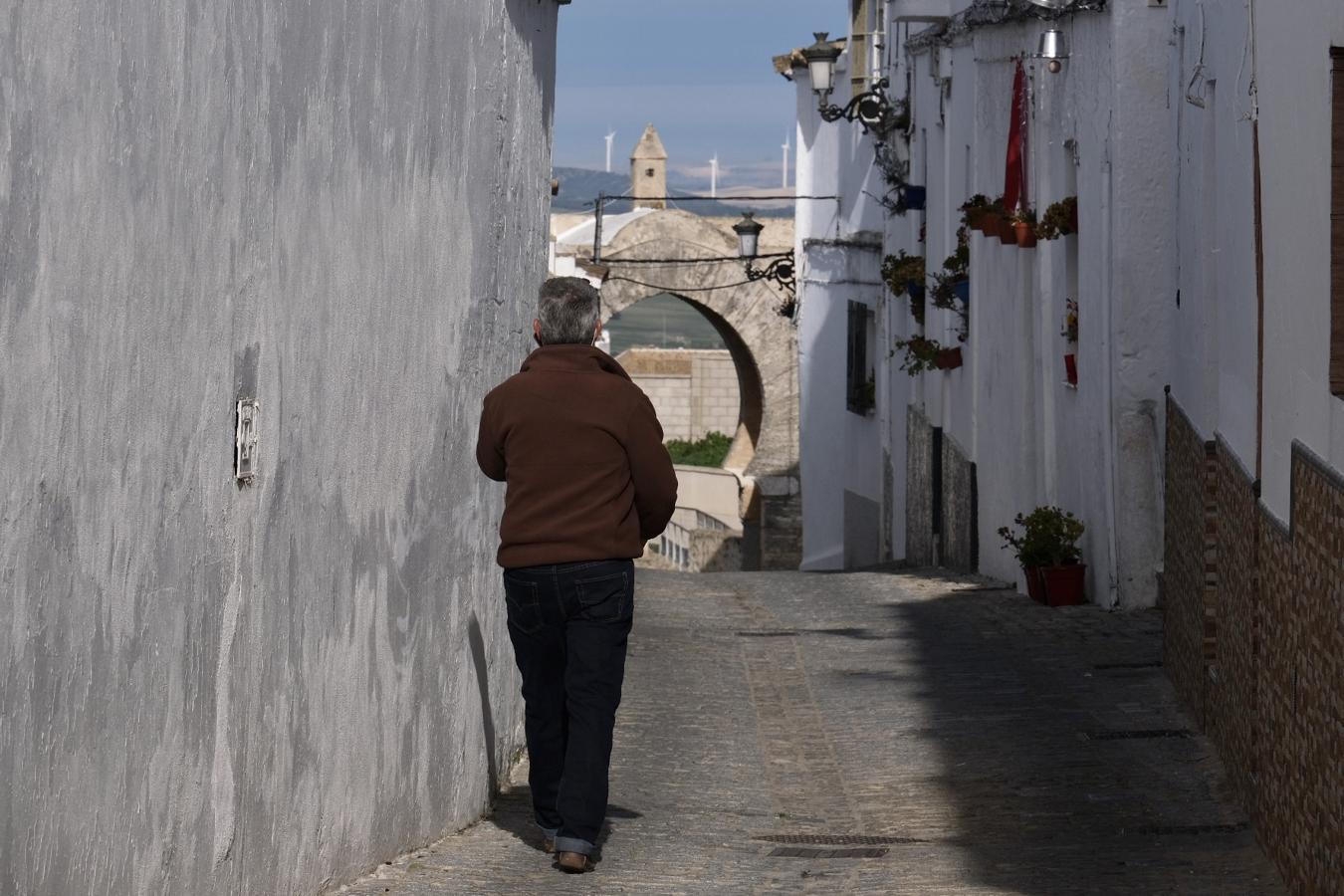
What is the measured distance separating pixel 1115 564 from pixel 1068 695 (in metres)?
3.11

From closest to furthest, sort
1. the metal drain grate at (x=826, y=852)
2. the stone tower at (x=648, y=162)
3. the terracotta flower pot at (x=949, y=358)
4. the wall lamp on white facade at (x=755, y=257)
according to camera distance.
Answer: the metal drain grate at (x=826, y=852) → the terracotta flower pot at (x=949, y=358) → the wall lamp on white facade at (x=755, y=257) → the stone tower at (x=648, y=162)

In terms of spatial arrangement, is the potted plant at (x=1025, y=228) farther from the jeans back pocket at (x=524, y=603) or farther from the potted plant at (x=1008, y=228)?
the jeans back pocket at (x=524, y=603)

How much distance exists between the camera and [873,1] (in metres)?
23.7

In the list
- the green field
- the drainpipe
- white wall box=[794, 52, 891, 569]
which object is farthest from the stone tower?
the drainpipe

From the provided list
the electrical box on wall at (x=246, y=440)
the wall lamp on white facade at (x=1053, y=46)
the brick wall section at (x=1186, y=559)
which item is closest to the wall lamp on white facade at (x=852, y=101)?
the wall lamp on white facade at (x=1053, y=46)

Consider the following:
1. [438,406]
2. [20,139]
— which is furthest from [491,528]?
[20,139]

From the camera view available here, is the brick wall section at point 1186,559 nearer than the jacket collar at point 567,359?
No

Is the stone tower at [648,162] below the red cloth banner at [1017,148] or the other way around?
the other way around

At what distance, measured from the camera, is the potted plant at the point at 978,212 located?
1495 cm

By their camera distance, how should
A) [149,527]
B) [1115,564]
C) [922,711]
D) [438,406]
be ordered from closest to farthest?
1. [149,527]
2. [438,406]
3. [922,711]
4. [1115,564]

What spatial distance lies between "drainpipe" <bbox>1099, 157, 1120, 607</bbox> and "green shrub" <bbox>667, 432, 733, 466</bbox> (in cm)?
3185

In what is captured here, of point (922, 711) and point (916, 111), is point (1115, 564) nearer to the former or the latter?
point (922, 711)

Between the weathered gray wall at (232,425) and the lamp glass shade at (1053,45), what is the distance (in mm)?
7021

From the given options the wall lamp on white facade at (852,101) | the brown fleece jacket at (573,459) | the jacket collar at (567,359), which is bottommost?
the brown fleece jacket at (573,459)
